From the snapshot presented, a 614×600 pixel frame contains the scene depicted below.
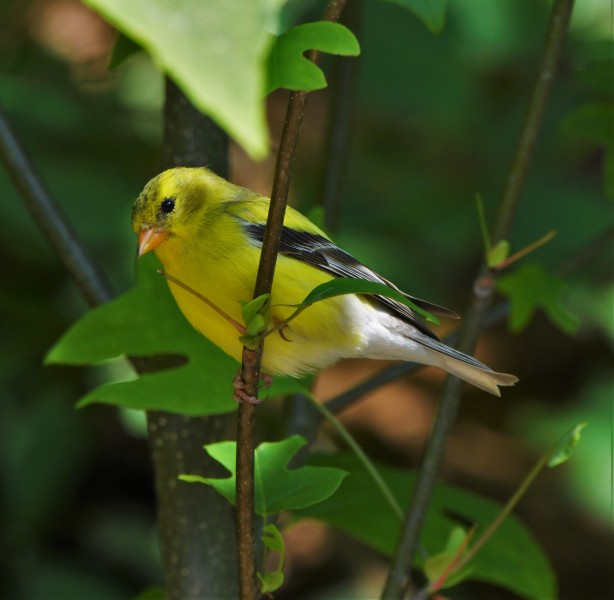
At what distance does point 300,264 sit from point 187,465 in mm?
424

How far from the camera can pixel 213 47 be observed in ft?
1.74

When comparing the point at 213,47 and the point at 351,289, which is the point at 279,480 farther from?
the point at 213,47

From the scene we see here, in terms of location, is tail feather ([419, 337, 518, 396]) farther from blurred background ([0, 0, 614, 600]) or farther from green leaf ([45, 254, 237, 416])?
blurred background ([0, 0, 614, 600])

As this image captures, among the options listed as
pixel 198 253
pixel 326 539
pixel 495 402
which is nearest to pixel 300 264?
pixel 198 253

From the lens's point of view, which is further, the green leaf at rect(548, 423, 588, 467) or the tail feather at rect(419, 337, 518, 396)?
the tail feather at rect(419, 337, 518, 396)

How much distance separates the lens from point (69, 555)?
3.44 meters

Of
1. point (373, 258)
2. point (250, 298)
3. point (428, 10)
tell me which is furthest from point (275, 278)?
point (373, 258)

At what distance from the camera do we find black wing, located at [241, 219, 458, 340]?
1.69 meters

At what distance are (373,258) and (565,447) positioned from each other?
6.76ft

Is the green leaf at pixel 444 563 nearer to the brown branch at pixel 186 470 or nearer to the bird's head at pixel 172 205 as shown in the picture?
the brown branch at pixel 186 470

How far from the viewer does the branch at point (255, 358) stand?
3.14ft

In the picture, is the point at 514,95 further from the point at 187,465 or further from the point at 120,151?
the point at 187,465

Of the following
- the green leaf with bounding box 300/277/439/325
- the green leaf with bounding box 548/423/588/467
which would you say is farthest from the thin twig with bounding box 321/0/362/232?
the green leaf with bounding box 300/277/439/325

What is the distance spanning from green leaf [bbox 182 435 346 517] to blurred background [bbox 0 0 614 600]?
6.12 feet
